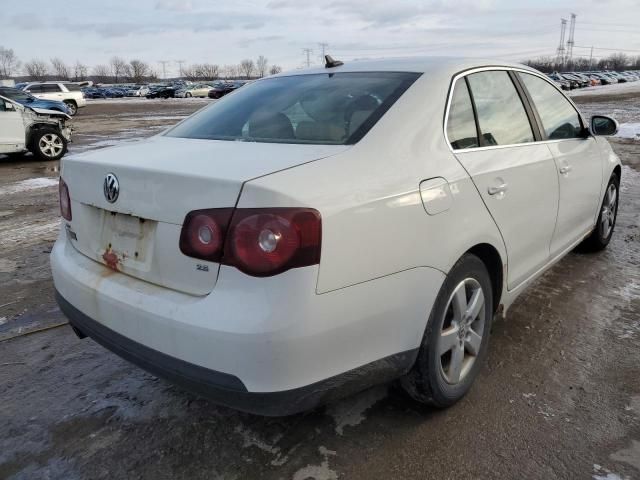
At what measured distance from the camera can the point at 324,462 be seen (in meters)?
2.25

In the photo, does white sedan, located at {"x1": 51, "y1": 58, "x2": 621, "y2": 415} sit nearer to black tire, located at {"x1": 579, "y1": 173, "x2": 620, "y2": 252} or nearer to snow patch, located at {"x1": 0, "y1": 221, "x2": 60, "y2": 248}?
black tire, located at {"x1": 579, "y1": 173, "x2": 620, "y2": 252}

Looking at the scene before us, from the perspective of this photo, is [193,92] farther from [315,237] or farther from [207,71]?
[207,71]

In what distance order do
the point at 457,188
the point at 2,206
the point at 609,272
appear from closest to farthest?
1. the point at 457,188
2. the point at 609,272
3. the point at 2,206

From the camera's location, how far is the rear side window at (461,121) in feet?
8.41

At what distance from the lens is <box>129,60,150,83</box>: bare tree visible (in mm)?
126725

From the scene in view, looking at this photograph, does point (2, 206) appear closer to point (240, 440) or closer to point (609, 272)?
point (240, 440)

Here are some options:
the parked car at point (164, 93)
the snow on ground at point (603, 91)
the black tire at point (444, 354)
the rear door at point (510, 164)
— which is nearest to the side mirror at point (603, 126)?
the rear door at point (510, 164)

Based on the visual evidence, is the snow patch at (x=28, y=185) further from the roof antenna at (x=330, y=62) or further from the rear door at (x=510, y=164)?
the rear door at (x=510, y=164)

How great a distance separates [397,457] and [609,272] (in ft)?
9.98

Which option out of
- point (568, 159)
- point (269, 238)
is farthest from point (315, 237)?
point (568, 159)

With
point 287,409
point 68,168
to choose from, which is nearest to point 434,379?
point 287,409

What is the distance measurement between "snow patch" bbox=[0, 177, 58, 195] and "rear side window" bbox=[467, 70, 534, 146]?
300 inches

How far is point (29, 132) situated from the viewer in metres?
11.6

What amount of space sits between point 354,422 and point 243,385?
0.84m
